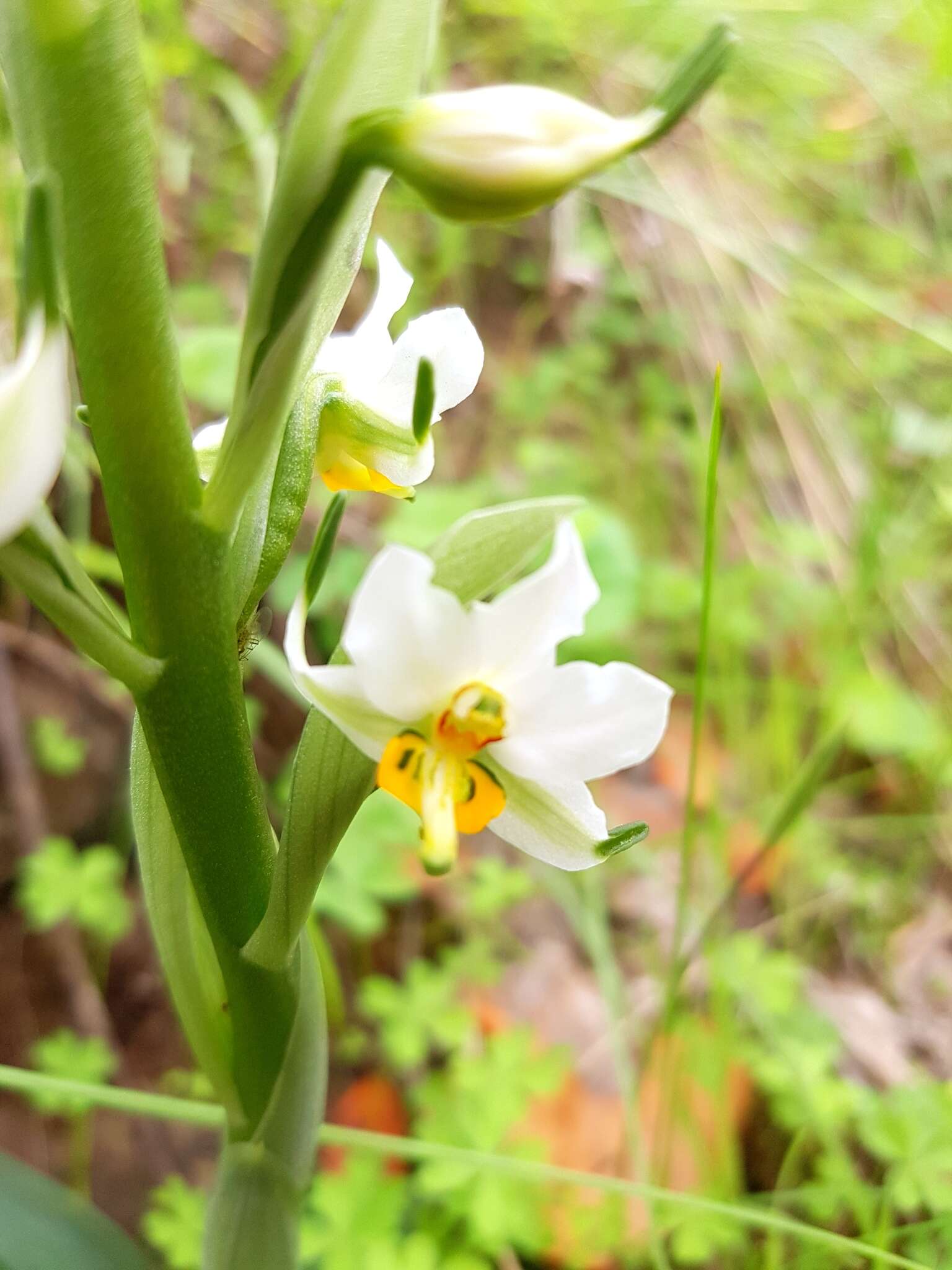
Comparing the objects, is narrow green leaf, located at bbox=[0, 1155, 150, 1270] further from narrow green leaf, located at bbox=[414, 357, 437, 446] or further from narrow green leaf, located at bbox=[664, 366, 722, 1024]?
narrow green leaf, located at bbox=[414, 357, 437, 446]

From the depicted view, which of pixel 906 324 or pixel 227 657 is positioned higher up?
pixel 227 657

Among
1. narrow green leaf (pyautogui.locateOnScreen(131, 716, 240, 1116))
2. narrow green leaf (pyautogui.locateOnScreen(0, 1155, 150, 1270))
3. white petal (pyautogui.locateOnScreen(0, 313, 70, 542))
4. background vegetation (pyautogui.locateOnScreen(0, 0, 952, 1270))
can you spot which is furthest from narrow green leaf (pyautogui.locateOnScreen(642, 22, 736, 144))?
narrow green leaf (pyautogui.locateOnScreen(0, 1155, 150, 1270))

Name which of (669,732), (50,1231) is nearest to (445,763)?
(50,1231)

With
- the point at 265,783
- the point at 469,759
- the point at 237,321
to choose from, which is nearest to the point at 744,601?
the point at 265,783

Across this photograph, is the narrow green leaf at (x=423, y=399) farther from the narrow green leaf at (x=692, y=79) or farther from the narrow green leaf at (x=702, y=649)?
the narrow green leaf at (x=702, y=649)

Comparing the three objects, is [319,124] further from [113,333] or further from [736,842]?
[736,842]

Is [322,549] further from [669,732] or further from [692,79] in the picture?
[669,732]
